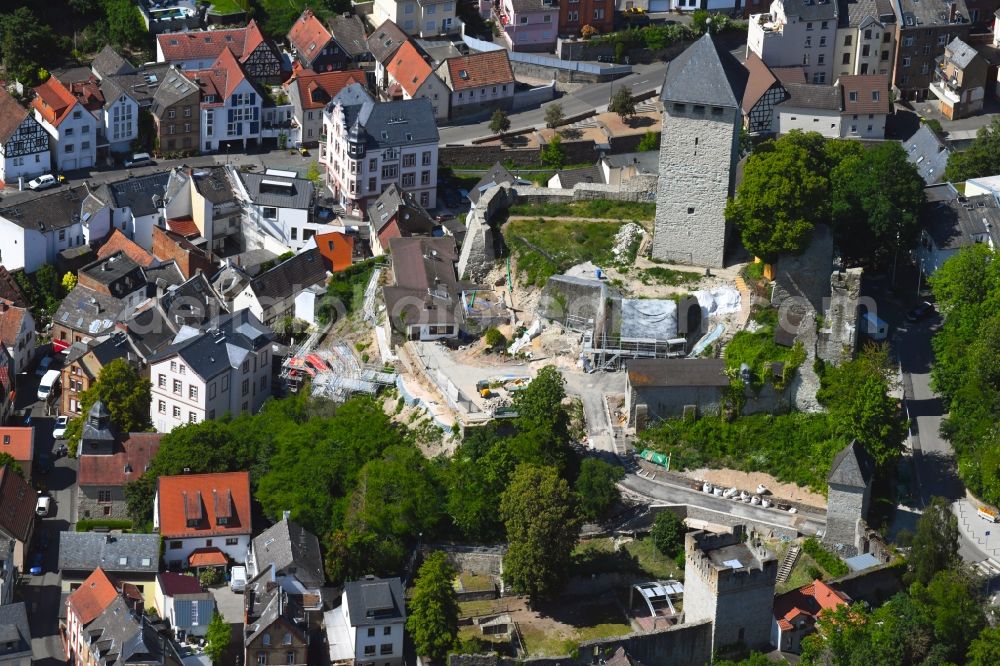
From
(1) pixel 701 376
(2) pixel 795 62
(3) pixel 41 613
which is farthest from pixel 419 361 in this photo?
(2) pixel 795 62

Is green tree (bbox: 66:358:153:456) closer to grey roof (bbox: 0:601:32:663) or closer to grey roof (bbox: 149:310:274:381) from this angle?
grey roof (bbox: 149:310:274:381)

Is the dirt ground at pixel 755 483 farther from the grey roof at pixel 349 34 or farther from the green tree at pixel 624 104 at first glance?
the grey roof at pixel 349 34

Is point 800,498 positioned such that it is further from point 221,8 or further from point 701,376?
point 221,8

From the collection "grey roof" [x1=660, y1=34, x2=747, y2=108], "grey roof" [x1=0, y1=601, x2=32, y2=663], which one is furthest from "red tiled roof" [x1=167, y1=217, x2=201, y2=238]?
"grey roof" [x1=0, y1=601, x2=32, y2=663]

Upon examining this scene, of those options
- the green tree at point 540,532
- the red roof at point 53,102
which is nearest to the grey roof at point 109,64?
the red roof at point 53,102

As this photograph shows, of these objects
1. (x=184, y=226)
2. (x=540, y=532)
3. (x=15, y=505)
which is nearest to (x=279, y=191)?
(x=184, y=226)

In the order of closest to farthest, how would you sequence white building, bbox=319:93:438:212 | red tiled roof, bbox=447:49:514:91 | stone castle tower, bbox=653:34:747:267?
stone castle tower, bbox=653:34:747:267 → white building, bbox=319:93:438:212 → red tiled roof, bbox=447:49:514:91

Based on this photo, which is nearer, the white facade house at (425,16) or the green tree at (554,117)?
the green tree at (554,117)
